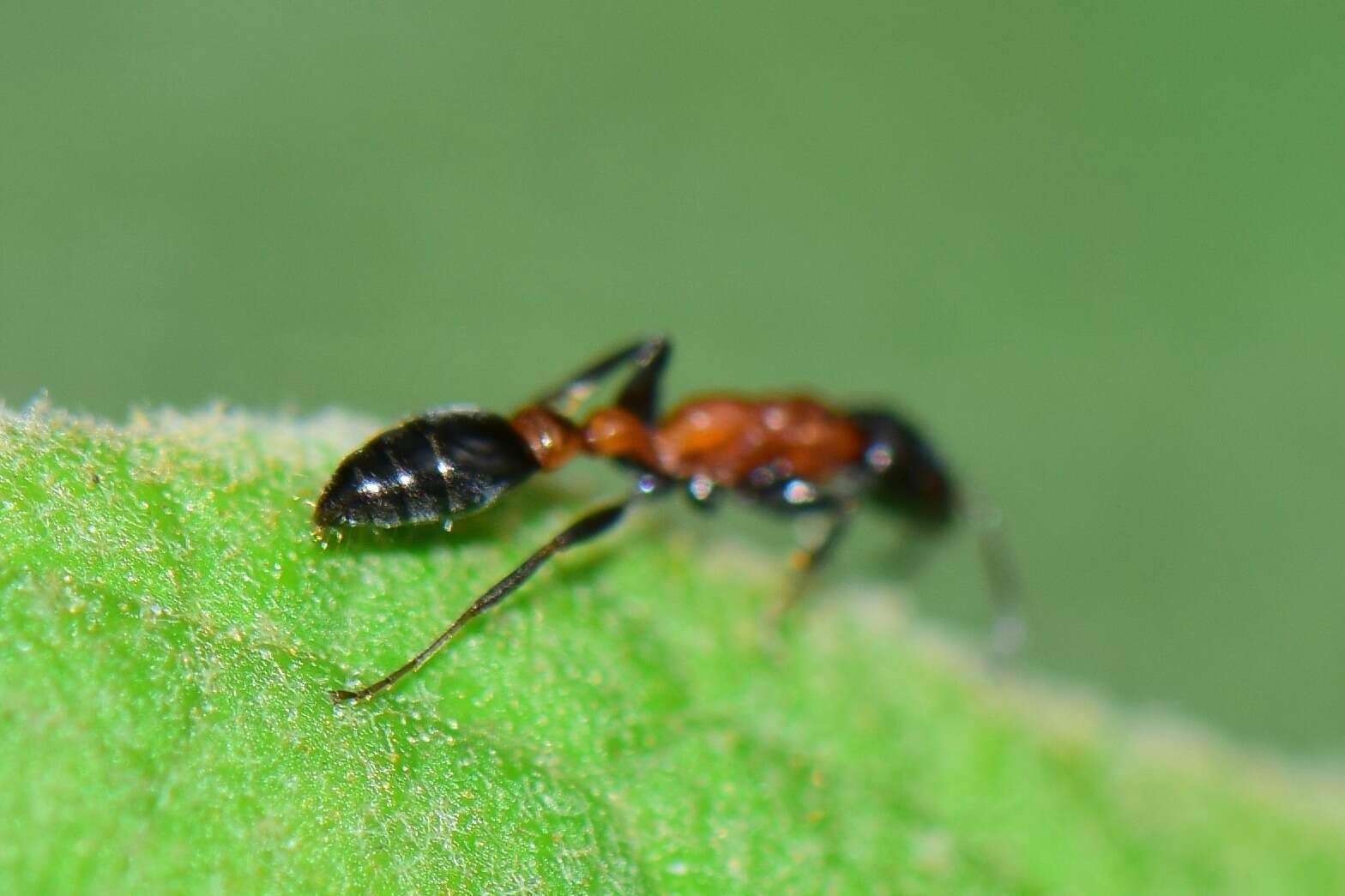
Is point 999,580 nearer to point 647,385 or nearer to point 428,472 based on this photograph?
point 647,385

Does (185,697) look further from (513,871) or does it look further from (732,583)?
(732,583)

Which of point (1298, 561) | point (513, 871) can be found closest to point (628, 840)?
point (513, 871)

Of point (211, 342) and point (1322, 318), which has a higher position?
point (211, 342)

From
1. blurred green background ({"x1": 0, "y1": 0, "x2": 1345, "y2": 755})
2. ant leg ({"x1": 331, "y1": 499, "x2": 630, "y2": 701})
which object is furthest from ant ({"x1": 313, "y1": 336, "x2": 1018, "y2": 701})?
blurred green background ({"x1": 0, "y1": 0, "x2": 1345, "y2": 755})

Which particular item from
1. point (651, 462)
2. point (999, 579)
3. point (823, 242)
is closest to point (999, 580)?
point (999, 579)

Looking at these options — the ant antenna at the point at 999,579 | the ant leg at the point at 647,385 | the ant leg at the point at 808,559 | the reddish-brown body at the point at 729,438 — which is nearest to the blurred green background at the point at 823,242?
the ant antenna at the point at 999,579

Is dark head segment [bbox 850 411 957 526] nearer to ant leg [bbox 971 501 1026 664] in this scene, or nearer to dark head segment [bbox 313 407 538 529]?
ant leg [bbox 971 501 1026 664]
